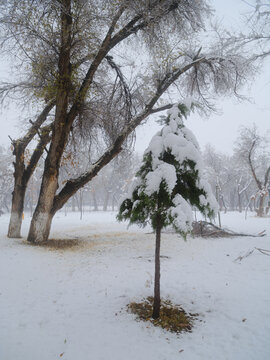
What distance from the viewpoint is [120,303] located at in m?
4.50

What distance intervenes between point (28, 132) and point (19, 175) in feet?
6.85

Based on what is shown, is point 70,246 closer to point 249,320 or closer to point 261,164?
point 249,320

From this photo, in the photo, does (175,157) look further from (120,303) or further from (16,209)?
(16,209)

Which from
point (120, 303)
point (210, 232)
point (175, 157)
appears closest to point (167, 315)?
point (120, 303)

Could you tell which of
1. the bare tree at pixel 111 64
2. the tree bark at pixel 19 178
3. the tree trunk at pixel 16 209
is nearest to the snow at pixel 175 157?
the bare tree at pixel 111 64

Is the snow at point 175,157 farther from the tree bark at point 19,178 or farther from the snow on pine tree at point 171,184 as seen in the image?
the tree bark at point 19,178

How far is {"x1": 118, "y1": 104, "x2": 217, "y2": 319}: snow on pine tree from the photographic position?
3.63m

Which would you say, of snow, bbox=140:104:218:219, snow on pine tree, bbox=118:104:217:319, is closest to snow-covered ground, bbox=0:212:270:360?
snow on pine tree, bbox=118:104:217:319

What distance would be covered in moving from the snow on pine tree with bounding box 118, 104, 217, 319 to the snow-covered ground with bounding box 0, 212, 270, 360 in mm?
877

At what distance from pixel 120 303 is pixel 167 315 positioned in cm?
103

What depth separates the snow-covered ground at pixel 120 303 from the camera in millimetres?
3092

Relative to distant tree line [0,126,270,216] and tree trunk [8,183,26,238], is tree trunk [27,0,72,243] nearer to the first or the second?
distant tree line [0,126,270,216]

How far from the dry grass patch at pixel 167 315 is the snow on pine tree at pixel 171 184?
0.16 metres

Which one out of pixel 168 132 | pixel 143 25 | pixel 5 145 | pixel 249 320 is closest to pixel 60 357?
pixel 249 320
